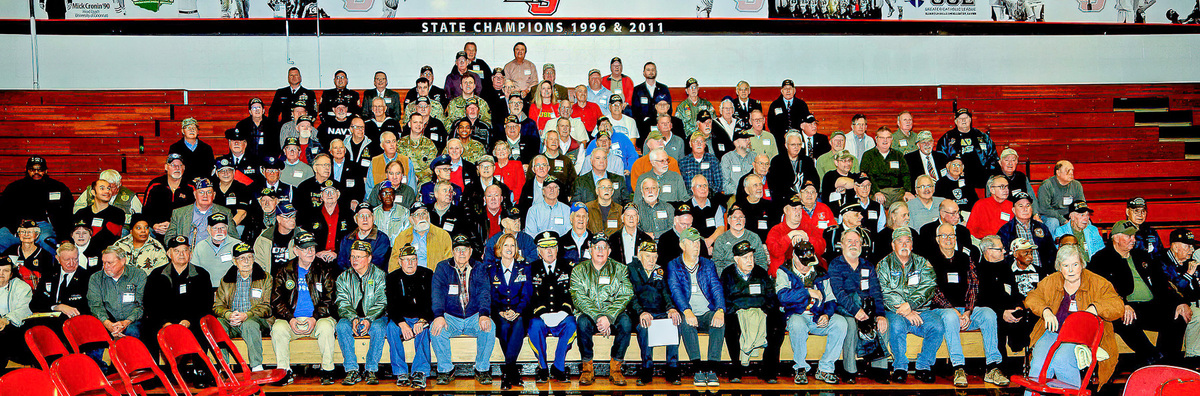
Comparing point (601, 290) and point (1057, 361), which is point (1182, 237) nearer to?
point (1057, 361)

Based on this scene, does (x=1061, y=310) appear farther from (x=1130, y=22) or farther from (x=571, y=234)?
(x=1130, y=22)

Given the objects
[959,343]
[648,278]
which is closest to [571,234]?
[648,278]

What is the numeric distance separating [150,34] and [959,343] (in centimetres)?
1098

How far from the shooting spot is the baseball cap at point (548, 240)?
6508 mm

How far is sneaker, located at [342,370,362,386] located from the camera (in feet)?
20.5

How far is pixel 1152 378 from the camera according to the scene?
13.3 ft

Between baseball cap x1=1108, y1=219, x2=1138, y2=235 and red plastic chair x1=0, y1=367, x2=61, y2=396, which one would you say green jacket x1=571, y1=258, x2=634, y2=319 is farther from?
baseball cap x1=1108, y1=219, x2=1138, y2=235

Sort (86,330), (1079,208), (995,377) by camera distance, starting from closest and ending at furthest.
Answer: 1. (86,330)
2. (995,377)
3. (1079,208)

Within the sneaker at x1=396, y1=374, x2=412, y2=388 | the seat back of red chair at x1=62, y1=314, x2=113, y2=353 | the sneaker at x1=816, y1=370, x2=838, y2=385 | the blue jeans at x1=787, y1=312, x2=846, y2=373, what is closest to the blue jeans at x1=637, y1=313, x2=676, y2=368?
the blue jeans at x1=787, y1=312, x2=846, y2=373

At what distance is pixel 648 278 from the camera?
6.45 metres

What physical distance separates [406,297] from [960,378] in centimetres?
408

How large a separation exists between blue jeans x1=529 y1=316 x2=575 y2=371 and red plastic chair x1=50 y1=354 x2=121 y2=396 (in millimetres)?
2746

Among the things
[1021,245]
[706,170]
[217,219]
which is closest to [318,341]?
[217,219]

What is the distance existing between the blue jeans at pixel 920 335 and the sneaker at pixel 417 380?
3.45 metres
